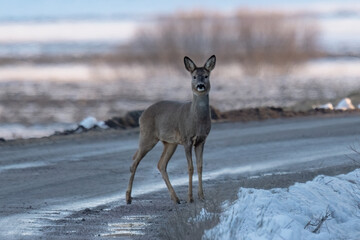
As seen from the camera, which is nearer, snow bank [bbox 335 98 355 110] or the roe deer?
the roe deer

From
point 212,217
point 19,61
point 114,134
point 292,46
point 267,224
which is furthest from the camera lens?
point 19,61

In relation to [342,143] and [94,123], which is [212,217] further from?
[94,123]

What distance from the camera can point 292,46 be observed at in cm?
4875

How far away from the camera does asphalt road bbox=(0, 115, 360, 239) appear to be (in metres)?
13.7

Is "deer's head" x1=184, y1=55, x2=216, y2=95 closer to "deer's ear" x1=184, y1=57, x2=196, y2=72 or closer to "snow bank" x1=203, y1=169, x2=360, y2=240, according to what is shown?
"deer's ear" x1=184, y1=57, x2=196, y2=72

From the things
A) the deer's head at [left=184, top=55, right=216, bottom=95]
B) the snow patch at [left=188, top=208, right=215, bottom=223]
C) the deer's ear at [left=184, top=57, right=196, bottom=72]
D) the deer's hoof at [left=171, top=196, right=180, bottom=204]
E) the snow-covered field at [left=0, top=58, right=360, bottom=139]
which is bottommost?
the snow-covered field at [left=0, top=58, right=360, bottom=139]

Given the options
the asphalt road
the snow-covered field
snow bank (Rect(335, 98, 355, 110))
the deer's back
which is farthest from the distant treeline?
the deer's back

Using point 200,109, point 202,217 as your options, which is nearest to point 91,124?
point 200,109

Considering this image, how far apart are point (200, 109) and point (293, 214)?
3266 millimetres

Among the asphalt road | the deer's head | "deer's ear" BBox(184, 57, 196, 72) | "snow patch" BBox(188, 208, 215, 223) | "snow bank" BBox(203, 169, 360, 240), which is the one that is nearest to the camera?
"snow bank" BBox(203, 169, 360, 240)

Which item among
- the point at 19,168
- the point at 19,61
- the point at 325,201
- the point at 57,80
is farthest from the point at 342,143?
the point at 19,61

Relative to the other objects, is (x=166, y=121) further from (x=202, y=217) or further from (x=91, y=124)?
(x=91, y=124)

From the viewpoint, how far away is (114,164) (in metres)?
19.0

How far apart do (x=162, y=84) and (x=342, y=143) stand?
19066 mm
